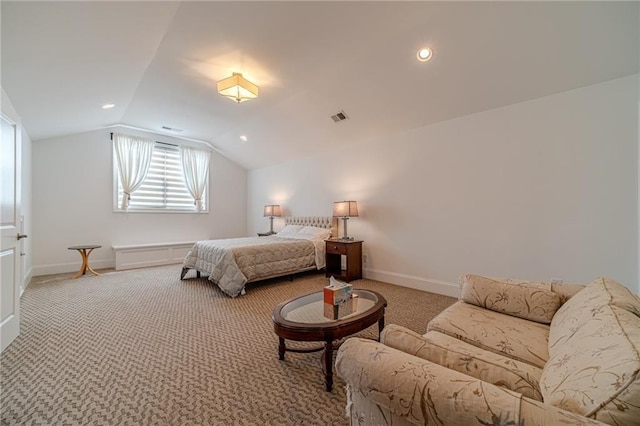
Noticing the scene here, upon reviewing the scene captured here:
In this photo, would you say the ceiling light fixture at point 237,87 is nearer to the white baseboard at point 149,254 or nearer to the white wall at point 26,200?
the white wall at point 26,200

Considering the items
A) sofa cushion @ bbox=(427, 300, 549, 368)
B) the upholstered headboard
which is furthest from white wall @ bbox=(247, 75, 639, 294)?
sofa cushion @ bbox=(427, 300, 549, 368)

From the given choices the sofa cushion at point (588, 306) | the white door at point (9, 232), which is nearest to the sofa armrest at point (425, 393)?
the sofa cushion at point (588, 306)

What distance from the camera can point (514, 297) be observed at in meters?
1.81

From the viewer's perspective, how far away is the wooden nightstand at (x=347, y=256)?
4297 millimetres

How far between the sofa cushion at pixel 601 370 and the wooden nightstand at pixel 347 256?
325cm

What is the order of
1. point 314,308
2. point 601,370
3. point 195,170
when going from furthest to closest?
point 195,170
point 314,308
point 601,370

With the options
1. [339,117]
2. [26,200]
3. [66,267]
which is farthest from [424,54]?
[66,267]

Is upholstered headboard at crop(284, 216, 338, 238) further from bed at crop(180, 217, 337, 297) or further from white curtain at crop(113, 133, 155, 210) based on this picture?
white curtain at crop(113, 133, 155, 210)

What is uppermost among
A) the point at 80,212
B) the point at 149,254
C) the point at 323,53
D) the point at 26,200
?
the point at 323,53

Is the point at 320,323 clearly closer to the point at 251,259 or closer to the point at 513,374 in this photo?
the point at 513,374

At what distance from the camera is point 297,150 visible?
5.52 metres

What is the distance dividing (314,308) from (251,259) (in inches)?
77.2

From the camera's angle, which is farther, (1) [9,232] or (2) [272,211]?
(2) [272,211]

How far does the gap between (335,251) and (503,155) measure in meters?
2.71
